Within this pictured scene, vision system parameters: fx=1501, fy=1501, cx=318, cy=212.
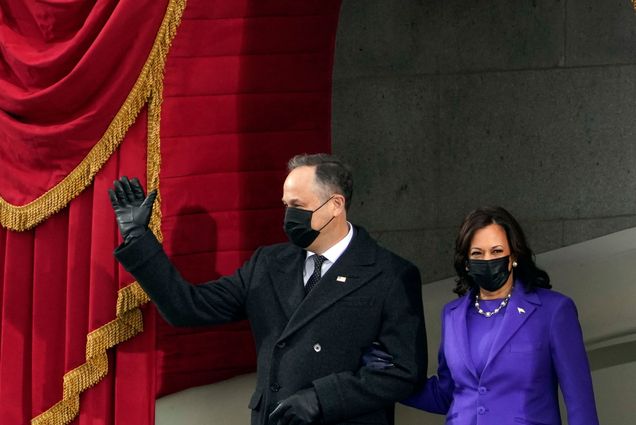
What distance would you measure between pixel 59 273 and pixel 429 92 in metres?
1.44

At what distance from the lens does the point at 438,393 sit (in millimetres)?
3348

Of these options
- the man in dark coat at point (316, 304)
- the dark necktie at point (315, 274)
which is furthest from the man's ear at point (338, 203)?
the dark necktie at point (315, 274)

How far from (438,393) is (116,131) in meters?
0.97

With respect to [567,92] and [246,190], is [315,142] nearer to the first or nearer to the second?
[246,190]

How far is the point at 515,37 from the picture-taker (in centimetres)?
454

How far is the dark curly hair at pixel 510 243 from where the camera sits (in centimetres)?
320

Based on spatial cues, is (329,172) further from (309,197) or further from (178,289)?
(178,289)

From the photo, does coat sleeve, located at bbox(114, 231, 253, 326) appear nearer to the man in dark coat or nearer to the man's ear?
the man in dark coat

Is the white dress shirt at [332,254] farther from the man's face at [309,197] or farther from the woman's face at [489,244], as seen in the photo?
the woman's face at [489,244]

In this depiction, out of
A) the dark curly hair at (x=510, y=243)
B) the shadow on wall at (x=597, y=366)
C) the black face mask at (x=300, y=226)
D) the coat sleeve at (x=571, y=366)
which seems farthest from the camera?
the shadow on wall at (x=597, y=366)

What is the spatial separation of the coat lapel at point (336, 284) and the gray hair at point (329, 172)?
4.8 inches

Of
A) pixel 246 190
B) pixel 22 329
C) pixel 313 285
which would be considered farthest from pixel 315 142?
pixel 22 329

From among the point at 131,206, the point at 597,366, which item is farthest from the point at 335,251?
the point at 597,366

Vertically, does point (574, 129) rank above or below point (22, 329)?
above
